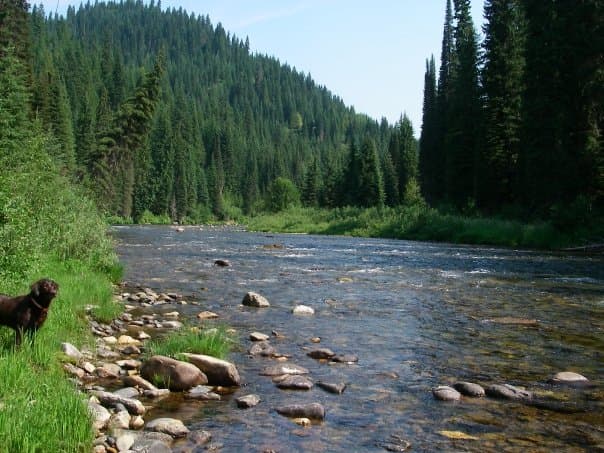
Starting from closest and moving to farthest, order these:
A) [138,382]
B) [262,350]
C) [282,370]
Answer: [138,382] < [282,370] < [262,350]

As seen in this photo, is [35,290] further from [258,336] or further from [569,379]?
[569,379]

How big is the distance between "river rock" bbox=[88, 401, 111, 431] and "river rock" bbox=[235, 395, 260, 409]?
1699 mm

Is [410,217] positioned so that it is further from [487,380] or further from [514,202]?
[487,380]

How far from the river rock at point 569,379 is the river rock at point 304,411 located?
12.8 feet

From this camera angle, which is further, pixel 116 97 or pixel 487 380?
pixel 116 97

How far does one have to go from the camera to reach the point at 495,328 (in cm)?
1249

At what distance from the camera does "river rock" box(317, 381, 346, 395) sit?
8.01m

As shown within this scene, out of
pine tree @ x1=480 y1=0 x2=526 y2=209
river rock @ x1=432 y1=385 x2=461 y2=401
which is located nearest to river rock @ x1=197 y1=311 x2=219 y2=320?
river rock @ x1=432 y1=385 x2=461 y2=401

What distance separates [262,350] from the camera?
10070 mm

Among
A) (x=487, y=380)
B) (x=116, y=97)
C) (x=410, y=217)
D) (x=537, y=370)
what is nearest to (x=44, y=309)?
(x=487, y=380)

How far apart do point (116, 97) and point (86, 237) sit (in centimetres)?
15125

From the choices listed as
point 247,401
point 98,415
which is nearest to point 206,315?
point 247,401

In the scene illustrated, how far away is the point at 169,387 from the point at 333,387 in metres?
2.32

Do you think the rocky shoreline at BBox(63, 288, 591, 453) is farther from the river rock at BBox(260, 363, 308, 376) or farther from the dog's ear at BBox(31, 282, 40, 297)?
the dog's ear at BBox(31, 282, 40, 297)
